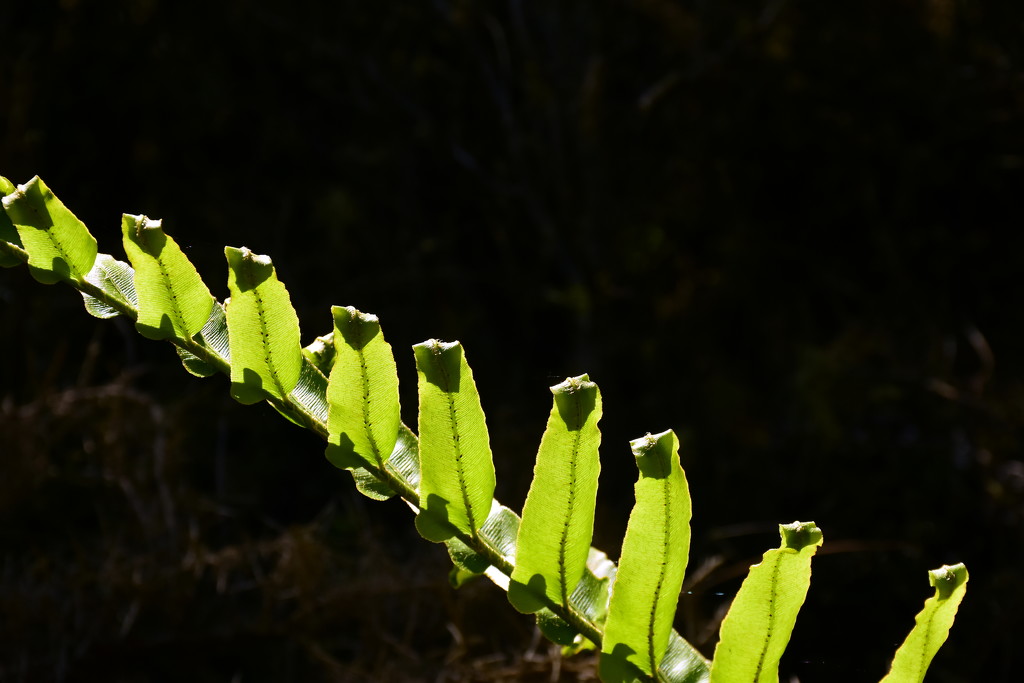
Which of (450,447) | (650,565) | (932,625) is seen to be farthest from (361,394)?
(932,625)

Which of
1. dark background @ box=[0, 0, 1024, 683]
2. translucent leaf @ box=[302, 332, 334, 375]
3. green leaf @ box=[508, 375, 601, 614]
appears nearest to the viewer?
green leaf @ box=[508, 375, 601, 614]

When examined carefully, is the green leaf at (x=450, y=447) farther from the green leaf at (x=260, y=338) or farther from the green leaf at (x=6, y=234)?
the green leaf at (x=6, y=234)

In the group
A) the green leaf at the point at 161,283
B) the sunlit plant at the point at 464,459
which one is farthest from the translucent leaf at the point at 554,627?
the green leaf at the point at 161,283

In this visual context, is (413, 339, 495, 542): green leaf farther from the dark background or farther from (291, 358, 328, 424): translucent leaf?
the dark background

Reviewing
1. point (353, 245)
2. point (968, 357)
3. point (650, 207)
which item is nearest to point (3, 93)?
point (353, 245)

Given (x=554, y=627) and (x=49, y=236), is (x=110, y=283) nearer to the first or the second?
(x=49, y=236)

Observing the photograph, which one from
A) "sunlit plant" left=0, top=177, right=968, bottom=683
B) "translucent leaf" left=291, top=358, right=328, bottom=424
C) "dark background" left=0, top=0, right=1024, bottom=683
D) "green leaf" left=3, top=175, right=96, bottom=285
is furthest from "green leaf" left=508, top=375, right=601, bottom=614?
"dark background" left=0, top=0, right=1024, bottom=683

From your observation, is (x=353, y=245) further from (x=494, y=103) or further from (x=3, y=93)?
(x=3, y=93)
